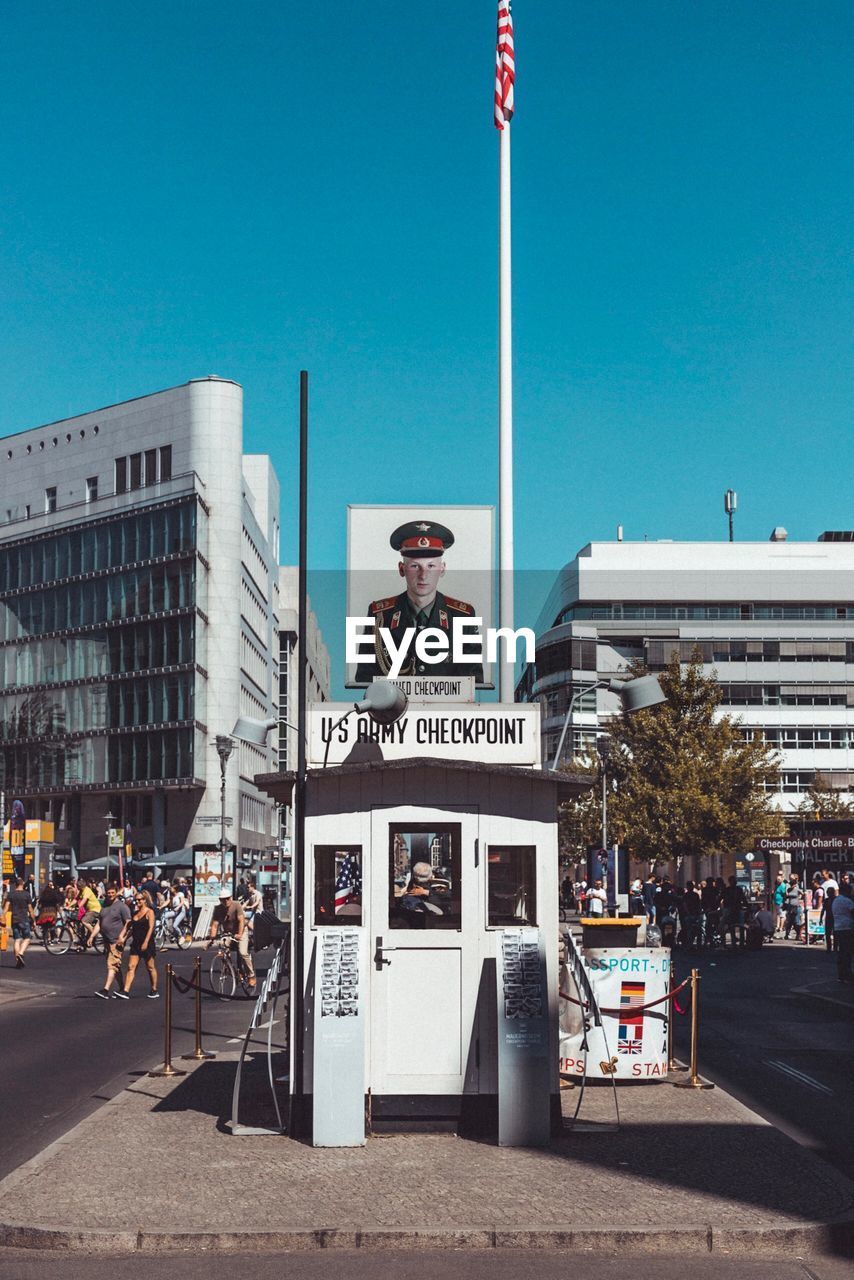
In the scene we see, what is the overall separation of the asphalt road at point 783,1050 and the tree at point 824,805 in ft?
179

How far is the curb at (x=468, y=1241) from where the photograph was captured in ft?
25.8

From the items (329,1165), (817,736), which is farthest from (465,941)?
(817,736)

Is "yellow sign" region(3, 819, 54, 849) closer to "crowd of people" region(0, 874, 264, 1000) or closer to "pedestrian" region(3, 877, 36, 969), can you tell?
"crowd of people" region(0, 874, 264, 1000)

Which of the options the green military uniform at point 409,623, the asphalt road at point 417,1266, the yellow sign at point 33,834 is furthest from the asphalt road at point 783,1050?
the yellow sign at point 33,834

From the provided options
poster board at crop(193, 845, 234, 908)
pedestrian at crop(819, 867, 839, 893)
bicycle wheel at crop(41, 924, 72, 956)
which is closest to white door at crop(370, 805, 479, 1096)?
pedestrian at crop(819, 867, 839, 893)

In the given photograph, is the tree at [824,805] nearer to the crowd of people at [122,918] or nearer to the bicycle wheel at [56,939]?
the crowd of people at [122,918]

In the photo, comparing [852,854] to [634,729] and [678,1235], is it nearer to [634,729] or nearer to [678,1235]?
[634,729]

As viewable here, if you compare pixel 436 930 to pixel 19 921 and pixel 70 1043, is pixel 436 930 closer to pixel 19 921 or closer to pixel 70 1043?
pixel 70 1043

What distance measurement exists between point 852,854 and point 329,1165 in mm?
37286

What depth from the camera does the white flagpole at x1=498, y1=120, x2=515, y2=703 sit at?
2092 centimetres

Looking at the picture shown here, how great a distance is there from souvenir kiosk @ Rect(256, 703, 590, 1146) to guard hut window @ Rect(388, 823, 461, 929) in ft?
0.03

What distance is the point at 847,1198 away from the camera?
8.66m

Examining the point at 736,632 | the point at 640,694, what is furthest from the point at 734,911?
the point at 736,632

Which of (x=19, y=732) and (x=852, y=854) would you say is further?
(x=19, y=732)
